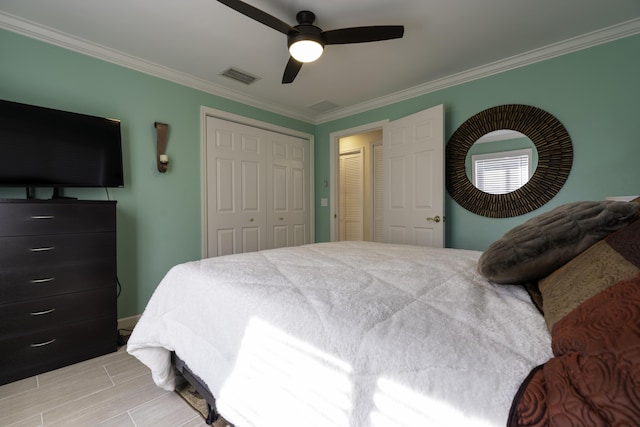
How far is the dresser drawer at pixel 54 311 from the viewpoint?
1746 mm

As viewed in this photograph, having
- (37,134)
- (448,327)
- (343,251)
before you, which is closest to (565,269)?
(448,327)

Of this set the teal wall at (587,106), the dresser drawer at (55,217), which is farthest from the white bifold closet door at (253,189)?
the teal wall at (587,106)

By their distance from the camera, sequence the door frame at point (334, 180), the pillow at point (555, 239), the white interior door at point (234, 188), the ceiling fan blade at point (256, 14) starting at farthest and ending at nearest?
the door frame at point (334, 180) → the white interior door at point (234, 188) → the ceiling fan blade at point (256, 14) → the pillow at point (555, 239)

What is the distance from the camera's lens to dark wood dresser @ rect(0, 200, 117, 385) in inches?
68.9

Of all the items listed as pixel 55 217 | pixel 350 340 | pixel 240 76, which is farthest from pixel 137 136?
pixel 350 340

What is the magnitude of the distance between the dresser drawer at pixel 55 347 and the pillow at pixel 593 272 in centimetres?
274

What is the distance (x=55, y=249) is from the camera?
190 centimetres

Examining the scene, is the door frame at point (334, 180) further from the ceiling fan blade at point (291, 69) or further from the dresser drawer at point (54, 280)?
the dresser drawer at point (54, 280)

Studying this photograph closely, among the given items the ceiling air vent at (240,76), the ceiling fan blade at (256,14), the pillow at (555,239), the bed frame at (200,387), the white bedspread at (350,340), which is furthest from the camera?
the ceiling air vent at (240,76)

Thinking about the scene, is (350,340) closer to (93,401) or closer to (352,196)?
(93,401)

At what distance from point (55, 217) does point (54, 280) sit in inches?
17.5

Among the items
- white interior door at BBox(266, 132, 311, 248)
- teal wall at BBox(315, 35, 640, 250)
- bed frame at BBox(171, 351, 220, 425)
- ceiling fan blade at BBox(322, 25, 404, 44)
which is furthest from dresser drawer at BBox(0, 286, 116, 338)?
teal wall at BBox(315, 35, 640, 250)

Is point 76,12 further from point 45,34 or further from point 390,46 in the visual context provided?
point 390,46

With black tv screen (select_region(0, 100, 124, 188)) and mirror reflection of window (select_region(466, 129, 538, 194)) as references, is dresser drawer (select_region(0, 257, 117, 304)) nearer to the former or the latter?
black tv screen (select_region(0, 100, 124, 188))
